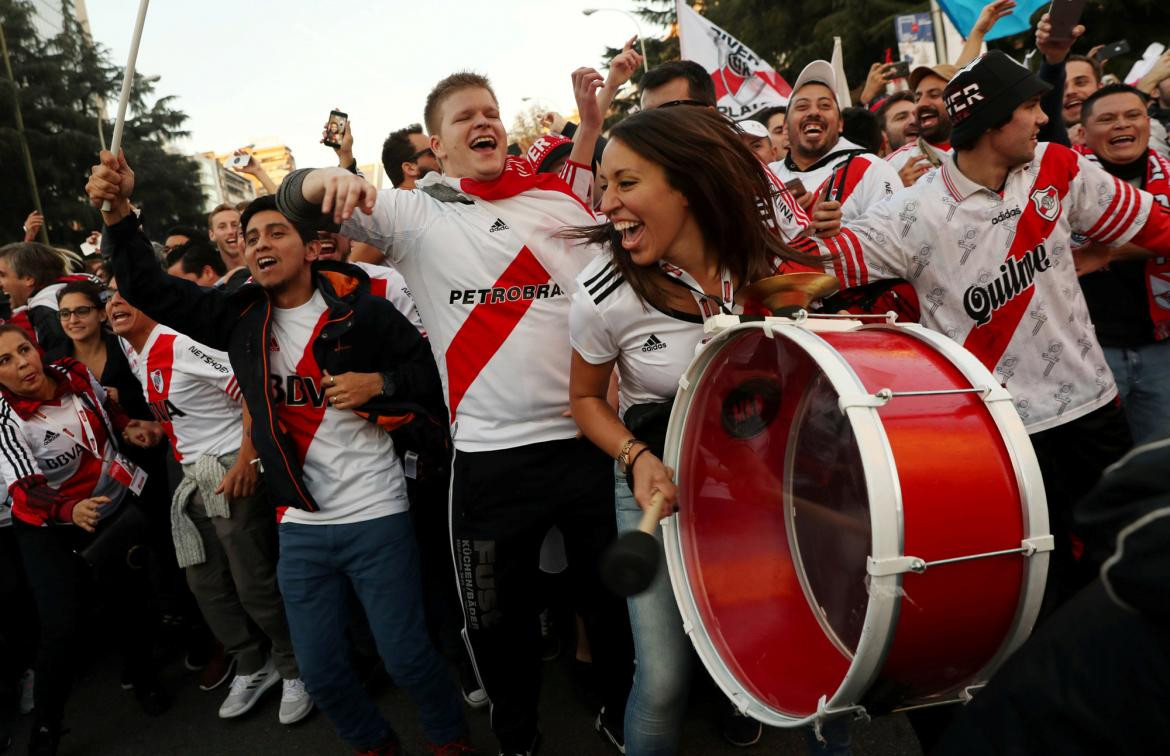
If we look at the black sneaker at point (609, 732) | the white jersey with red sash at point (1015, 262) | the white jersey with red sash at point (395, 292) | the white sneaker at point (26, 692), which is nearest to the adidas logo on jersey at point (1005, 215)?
the white jersey with red sash at point (1015, 262)

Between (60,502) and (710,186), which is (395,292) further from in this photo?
(710,186)

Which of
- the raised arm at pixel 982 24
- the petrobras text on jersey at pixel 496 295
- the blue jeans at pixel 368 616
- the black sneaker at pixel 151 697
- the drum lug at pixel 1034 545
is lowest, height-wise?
the black sneaker at pixel 151 697

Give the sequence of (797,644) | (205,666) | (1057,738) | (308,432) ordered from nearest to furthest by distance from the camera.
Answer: (1057,738) → (797,644) → (308,432) → (205,666)

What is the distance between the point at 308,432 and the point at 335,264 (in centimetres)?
68

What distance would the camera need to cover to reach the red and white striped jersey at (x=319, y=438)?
2986mm

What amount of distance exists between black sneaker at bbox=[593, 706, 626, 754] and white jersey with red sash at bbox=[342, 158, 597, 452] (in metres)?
1.21

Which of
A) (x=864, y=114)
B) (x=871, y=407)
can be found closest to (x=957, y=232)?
(x=871, y=407)

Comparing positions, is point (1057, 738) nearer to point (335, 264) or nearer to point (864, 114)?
point (335, 264)

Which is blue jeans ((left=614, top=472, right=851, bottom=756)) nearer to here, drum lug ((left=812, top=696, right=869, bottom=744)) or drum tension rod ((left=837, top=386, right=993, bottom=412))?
drum lug ((left=812, top=696, right=869, bottom=744))

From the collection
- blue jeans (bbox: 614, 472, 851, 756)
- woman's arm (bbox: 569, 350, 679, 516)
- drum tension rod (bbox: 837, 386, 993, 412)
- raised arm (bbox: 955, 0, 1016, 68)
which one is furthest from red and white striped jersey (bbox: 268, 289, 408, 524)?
raised arm (bbox: 955, 0, 1016, 68)

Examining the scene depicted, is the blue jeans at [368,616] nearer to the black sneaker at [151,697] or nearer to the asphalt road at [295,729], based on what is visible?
the asphalt road at [295,729]

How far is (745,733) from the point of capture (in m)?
3.07

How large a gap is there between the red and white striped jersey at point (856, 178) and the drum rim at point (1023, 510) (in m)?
2.16

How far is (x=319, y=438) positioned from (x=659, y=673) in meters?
1.53
